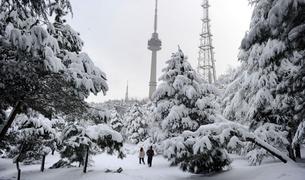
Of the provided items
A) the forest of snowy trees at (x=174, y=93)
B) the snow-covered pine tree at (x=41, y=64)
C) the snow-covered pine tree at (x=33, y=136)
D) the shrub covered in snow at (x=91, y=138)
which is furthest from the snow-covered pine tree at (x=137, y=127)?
the snow-covered pine tree at (x=41, y=64)

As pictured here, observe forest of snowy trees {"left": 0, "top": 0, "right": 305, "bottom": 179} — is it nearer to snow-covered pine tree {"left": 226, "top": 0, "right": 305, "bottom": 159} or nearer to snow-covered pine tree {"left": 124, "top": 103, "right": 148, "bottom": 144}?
snow-covered pine tree {"left": 226, "top": 0, "right": 305, "bottom": 159}

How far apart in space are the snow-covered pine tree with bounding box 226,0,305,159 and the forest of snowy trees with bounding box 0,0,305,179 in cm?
3

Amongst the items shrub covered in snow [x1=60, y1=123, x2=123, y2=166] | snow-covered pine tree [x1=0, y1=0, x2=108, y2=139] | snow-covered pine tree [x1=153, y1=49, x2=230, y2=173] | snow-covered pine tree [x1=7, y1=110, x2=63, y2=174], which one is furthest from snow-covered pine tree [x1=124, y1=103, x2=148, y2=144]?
snow-covered pine tree [x1=0, y1=0, x2=108, y2=139]

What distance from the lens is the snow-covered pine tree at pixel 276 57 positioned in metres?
6.48

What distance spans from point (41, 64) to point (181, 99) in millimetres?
12609

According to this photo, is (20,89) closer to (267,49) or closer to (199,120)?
(267,49)

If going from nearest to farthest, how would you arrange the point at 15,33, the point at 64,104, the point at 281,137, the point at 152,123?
the point at 15,33, the point at 64,104, the point at 281,137, the point at 152,123

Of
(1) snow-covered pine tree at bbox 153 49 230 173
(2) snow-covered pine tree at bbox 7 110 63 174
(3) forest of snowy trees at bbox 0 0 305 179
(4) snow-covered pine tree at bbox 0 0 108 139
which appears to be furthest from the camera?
(2) snow-covered pine tree at bbox 7 110 63 174

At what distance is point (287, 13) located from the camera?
629 cm

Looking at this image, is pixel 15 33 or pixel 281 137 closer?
pixel 15 33

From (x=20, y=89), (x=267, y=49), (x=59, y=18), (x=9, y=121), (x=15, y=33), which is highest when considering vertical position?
(x=59, y=18)

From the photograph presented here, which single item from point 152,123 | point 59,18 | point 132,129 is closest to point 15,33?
point 59,18

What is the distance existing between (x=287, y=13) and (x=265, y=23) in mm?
907

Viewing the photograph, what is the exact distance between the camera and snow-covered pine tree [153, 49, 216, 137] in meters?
17.6
